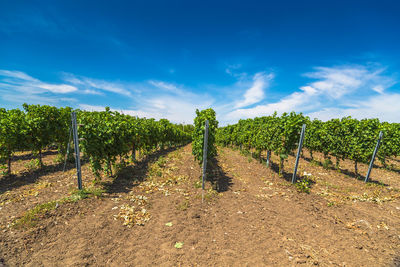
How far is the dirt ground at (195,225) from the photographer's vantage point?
369cm

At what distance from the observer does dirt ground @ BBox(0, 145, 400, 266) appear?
3.69m

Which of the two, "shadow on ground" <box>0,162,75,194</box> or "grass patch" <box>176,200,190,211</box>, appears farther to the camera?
"shadow on ground" <box>0,162,75,194</box>

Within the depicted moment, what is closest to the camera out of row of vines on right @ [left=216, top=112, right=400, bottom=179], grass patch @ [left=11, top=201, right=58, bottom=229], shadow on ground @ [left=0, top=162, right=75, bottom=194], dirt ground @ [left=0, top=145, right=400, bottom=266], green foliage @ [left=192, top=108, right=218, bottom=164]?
dirt ground @ [left=0, top=145, right=400, bottom=266]

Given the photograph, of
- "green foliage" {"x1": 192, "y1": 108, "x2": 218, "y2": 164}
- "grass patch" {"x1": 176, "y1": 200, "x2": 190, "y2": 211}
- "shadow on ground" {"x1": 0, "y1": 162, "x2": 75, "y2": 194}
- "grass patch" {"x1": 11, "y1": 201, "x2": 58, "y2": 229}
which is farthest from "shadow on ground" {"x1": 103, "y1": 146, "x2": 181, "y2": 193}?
"shadow on ground" {"x1": 0, "y1": 162, "x2": 75, "y2": 194}

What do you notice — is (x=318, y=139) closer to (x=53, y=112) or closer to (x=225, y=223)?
(x=225, y=223)

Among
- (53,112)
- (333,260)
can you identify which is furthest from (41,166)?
(333,260)

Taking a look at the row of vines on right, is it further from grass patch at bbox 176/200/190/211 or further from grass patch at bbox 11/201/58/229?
grass patch at bbox 11/201/58/229

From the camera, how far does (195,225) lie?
491cm

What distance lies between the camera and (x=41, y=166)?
9.77m

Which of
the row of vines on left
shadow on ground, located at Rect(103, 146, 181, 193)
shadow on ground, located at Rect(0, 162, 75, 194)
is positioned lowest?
shadow on ground, located at Rect(0, 162, 75, 194)

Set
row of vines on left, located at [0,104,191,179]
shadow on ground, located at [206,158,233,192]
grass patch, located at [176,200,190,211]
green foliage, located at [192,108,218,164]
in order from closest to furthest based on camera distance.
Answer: grass patch, located at [176,200,190,211] → row of vines on left, located at [0,104,191,179] → shadow on ground, located at [206,158,233,192] → green foliage, located at [192,108,218,164]

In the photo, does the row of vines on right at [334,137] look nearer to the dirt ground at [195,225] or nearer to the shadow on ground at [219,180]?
the dirt ground at [195,225]

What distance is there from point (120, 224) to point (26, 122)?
31.7 ft

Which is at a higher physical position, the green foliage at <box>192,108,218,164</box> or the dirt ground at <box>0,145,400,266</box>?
the green foliage at <box>192,108,218,164</box>
